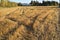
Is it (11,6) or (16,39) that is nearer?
(16,39)

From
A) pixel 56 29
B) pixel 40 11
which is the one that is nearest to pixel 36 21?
pixel 40 11

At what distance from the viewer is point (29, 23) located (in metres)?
2.27

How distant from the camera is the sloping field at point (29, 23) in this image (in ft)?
7.23

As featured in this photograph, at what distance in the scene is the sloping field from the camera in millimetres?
2203

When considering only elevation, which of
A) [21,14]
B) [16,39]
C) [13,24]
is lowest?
[16,39]

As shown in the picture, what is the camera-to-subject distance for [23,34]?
2.22 m

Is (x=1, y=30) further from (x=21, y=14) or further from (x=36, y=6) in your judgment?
(x=36, y=6)

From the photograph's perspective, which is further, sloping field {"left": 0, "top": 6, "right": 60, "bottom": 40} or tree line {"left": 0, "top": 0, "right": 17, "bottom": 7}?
tree line {"left": 0, "top": 0, "right": 17, "bottom": 7}

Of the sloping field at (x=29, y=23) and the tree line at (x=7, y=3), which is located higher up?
the tree line at (x=7, y=3)

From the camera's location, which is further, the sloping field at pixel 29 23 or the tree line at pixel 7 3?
the tree line at pixel 7 3

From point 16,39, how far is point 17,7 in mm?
492

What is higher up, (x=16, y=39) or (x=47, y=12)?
(x=47, y=12)

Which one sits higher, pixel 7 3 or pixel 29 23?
pixel 7 3

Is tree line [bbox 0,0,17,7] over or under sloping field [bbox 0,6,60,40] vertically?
over
